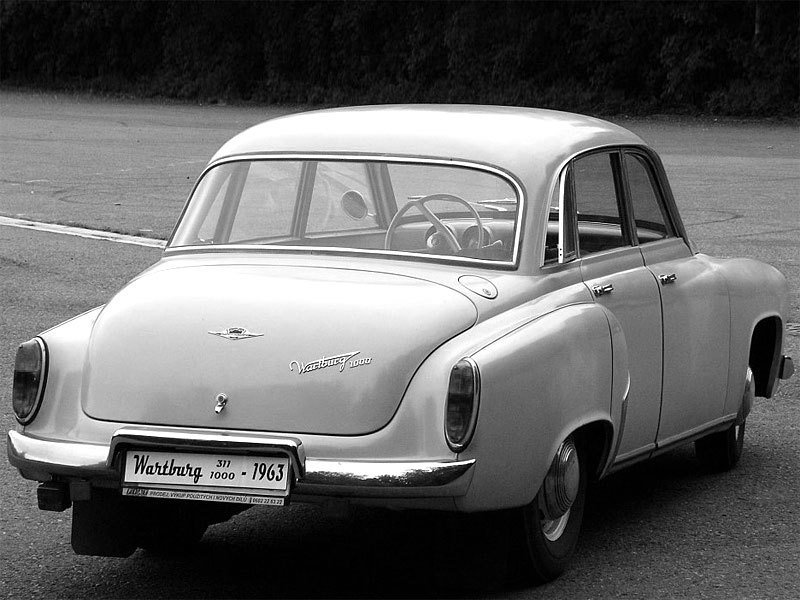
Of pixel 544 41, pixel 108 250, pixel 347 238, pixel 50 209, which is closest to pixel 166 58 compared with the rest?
pixel 544 41

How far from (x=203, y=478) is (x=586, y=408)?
1307mm

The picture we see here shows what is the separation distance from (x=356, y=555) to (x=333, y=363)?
1.01 m

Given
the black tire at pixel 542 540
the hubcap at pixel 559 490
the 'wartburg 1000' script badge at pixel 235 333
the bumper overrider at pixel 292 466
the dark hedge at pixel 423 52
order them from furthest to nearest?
the dark hedge at pixel 423 52
the hubcap at pixel 559 490
the black tire at pixel 542 540
the 'wartburg 1000' script badge at pixel 235 333
the bumper overrider at pixel 292 466

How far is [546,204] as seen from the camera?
16.6 ft

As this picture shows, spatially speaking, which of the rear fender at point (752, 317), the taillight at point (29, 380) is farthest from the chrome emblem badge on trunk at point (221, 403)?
the rear fender at point (752, 317)

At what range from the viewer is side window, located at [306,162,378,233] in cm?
538

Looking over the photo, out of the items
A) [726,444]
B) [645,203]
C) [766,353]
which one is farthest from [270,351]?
[766,353]

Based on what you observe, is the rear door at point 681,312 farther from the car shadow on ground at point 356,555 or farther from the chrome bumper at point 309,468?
the chrome bumper at point 309,468

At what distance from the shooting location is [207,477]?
423 centimetres

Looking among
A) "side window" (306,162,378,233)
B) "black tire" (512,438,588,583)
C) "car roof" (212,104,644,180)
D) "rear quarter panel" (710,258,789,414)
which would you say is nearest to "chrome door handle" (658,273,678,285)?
"rear quarter panel" (710,258,789,414)

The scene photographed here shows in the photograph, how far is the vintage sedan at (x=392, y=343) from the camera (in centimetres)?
425

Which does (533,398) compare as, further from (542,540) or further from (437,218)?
(437,218)

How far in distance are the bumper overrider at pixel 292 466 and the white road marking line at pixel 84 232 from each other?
29.6 feet

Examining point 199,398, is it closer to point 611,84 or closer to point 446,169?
point 446,169
